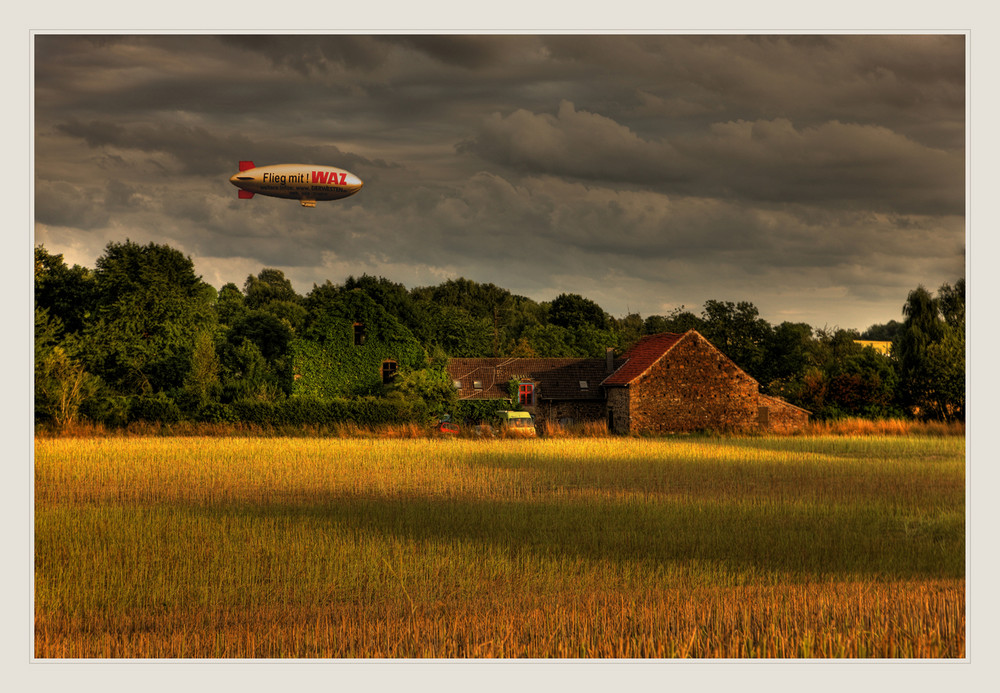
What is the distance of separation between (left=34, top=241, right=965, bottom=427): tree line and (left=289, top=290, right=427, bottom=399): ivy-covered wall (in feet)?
2.22

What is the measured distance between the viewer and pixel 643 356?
168 feet

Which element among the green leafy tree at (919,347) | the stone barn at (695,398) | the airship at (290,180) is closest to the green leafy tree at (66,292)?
the stone barn at (695,398)

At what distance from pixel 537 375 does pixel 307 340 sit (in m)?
14.6

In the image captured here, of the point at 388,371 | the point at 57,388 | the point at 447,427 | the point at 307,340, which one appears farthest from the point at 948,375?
the point at 57,388

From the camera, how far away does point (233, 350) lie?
65.7 m

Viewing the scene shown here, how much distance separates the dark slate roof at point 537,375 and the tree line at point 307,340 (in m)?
2.99

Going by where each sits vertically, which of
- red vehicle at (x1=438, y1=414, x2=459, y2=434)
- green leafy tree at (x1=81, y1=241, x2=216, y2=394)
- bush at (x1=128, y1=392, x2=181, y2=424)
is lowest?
red vehicle at (x1=438, y1=414, x2=459, y2=434)

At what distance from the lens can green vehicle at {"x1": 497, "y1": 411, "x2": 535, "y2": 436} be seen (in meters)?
42.0

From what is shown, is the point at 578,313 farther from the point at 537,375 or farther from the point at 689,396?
the point at 689,396

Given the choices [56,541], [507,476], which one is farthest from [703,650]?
[507,476]

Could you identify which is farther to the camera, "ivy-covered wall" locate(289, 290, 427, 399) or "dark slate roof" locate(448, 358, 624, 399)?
"dark slate roof" locate(448, 358, 624, 399)

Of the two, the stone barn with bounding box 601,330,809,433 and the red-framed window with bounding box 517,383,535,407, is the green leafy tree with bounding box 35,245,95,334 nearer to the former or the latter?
the red-framed window with bounding box 517,383,535,407

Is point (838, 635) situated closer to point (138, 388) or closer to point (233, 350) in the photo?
point (138, 388)

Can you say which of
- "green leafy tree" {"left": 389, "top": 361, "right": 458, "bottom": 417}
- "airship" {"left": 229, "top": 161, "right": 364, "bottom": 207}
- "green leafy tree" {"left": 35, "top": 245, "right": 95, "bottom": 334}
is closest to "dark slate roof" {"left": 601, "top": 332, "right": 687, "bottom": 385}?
"green leafy tree" {"left": 389, "top": 361, "right": 458, "bottom": 417}
